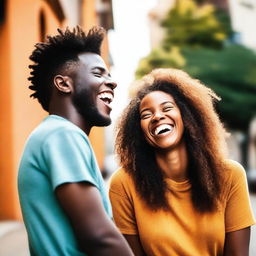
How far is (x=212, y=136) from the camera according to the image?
9.87 ft

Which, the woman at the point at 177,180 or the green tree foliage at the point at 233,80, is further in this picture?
the green tree foliage at the point at 233,80

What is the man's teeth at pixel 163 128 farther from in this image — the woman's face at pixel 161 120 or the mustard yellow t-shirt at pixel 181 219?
the mustard yellow t-shirt at pixel 181 219

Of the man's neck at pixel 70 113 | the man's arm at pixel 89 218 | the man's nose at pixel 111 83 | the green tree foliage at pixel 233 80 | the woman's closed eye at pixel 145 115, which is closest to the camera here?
the man's arm at pixel 89 218

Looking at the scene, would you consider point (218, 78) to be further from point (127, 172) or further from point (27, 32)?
point (127, 172)

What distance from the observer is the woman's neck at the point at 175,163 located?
2.85 metres

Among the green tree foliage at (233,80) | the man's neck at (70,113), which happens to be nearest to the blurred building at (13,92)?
the man's neck at (70,113)

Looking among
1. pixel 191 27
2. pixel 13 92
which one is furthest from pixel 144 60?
pixel 13 92

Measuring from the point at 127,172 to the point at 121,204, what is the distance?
0.20 m

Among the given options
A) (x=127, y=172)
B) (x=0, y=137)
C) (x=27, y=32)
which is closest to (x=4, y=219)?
(x=0, y=137)

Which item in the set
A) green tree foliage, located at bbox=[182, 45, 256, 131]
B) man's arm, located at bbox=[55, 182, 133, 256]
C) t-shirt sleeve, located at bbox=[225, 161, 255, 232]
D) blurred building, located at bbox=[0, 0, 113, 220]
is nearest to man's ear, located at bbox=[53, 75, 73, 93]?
man's arm, located at bbox=[55, 182, 133, 256]

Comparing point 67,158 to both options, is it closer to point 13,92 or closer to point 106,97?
point 106,97

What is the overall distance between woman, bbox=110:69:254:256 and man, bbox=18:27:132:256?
0.81 m

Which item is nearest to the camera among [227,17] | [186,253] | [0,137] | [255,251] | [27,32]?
[186,253]

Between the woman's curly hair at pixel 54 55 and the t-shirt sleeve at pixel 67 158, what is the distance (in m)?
0.34
